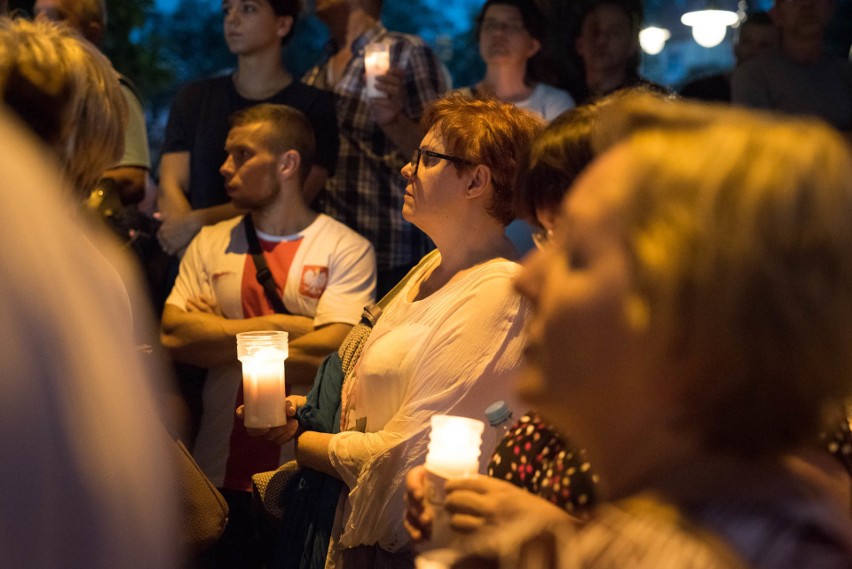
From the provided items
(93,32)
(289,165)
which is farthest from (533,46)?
(93,32)

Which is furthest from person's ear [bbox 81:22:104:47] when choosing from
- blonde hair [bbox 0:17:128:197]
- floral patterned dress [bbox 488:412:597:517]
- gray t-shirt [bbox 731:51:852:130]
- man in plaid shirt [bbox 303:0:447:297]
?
floral patterned dress [bbox 488:412:597:517]

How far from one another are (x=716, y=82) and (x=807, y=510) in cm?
505

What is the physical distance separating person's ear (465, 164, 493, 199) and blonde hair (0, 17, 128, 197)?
41.9 inches

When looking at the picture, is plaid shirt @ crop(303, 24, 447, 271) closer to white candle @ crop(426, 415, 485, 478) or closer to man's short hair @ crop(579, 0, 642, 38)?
man's short hair @ crop(579, 0, 642, 38)

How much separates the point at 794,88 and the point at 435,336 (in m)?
3.13

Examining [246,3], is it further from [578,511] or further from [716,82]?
[578,511]

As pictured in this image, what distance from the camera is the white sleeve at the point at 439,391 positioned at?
2.80 m

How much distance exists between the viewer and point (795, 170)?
1.19 m

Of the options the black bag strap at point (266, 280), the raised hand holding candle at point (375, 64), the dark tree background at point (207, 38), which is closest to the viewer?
the black bag strap at point (266, 280)

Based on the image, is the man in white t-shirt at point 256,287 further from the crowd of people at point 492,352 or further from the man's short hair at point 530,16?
the man's short hair at point 530,16

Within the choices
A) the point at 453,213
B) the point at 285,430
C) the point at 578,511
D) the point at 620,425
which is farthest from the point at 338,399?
the point at 620,425

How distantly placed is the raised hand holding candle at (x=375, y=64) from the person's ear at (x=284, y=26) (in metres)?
0.95

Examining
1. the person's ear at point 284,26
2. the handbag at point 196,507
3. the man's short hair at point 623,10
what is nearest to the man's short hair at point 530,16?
the man's short hair at point 623,10

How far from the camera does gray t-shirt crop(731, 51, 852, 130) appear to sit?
5129mm
